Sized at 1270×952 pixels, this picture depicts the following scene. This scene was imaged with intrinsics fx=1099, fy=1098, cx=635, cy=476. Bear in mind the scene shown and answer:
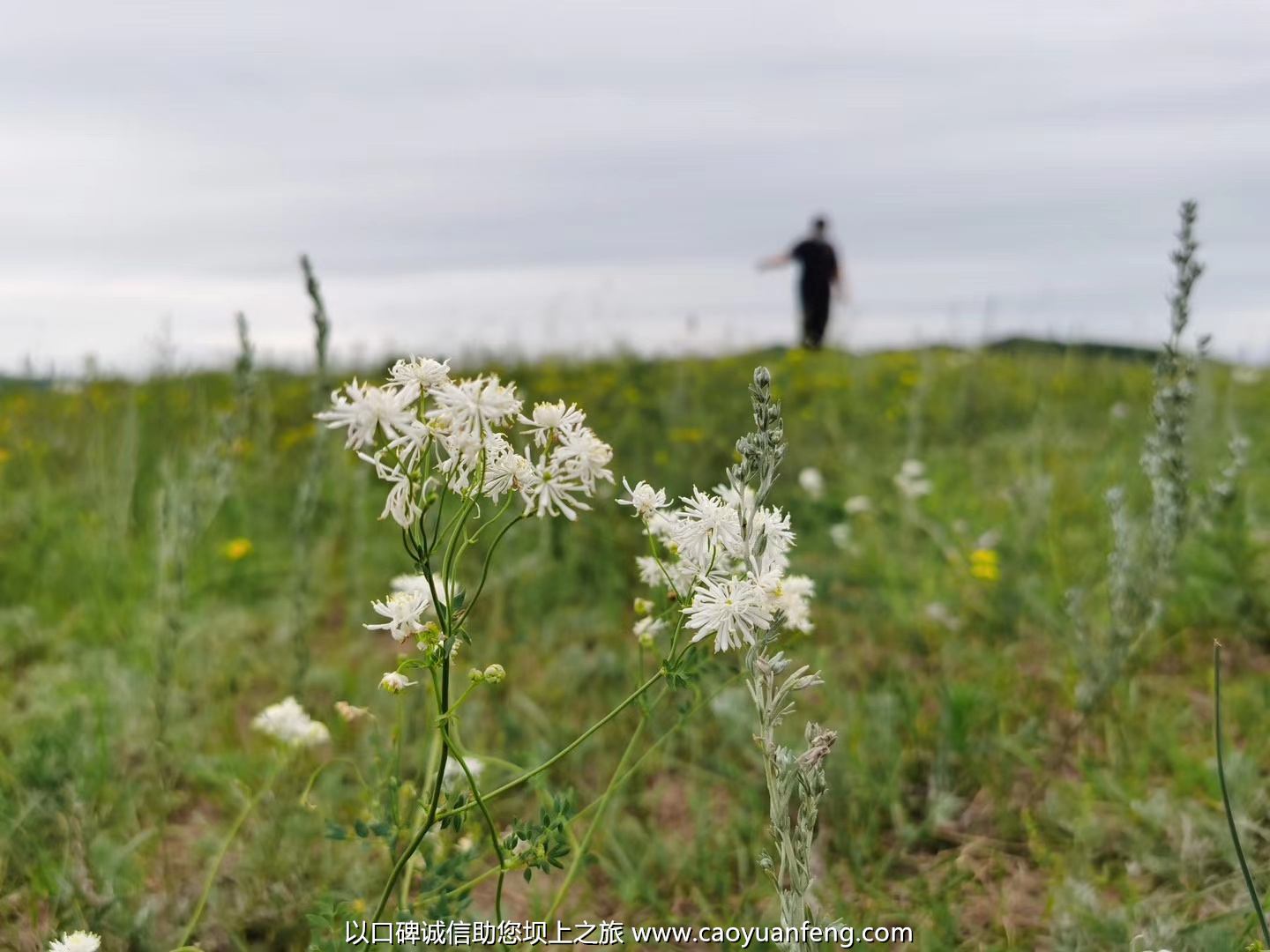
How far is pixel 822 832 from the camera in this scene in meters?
2.61

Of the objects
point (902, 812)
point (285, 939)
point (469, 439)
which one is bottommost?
point (285, 939)

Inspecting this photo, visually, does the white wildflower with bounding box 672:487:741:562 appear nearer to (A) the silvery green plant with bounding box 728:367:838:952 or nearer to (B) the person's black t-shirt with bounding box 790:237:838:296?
(A) the silvery green plant with bounding box 728:367:838:952

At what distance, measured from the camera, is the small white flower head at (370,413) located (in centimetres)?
130

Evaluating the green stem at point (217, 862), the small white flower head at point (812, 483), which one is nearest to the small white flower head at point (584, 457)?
the green stem at point (217, 862)

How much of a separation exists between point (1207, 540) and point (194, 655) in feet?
11.0

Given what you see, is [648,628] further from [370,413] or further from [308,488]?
[308,488]

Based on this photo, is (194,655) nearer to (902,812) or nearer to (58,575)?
(58,575)

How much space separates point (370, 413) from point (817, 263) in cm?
1356

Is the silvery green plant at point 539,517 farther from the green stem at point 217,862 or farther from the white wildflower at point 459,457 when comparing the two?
the green stem at point 217,862

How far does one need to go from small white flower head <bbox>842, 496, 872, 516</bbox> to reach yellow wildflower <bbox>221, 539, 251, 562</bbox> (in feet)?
8.27

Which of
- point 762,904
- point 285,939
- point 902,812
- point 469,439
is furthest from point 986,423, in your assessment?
point 469,439

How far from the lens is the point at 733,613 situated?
1.38 m

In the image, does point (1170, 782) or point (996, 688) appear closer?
point (1170, 782)

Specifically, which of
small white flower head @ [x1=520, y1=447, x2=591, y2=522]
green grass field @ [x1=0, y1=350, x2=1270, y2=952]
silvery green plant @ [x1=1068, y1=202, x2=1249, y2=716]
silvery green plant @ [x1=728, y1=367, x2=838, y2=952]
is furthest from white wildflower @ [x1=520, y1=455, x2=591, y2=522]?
silvery green plant @ [x1=1068, y1=202, x2=1249, y2=716]
